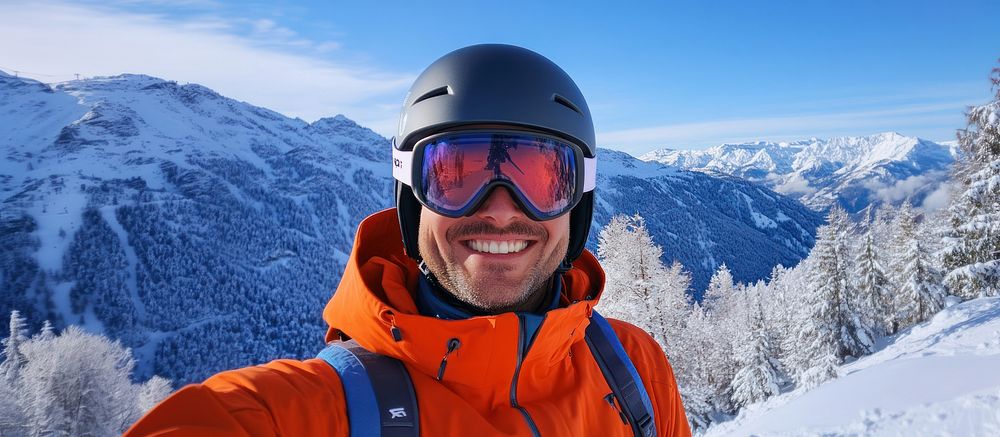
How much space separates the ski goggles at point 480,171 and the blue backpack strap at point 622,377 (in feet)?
2.61

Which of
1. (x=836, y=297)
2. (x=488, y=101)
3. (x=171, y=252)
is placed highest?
(x=488, y=101)

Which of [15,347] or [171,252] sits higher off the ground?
[15,347]

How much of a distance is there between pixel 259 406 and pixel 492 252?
3.65 ft

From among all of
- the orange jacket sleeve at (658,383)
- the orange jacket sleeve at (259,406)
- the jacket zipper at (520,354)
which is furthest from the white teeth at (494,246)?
the orange jacket sleeve at (658,383)

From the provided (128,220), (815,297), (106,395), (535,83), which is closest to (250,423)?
(535,83)

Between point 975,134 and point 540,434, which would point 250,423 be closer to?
point 540,434

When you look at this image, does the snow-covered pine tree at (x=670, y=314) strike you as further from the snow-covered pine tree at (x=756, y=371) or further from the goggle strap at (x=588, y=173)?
the snow-covered pine tree at (x=756, y=371)

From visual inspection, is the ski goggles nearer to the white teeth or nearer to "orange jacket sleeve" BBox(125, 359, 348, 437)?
the white teeth

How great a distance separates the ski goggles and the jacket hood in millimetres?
452

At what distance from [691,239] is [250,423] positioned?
202007 millimetres

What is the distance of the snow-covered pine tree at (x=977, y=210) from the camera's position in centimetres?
1380

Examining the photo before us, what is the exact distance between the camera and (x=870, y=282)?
77.4 ft

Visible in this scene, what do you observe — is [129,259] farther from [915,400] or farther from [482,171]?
[915,400]

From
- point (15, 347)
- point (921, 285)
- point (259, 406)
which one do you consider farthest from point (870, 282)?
point (15, 347)
